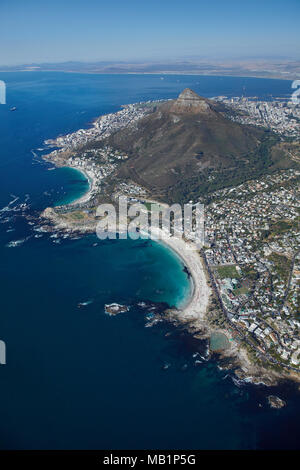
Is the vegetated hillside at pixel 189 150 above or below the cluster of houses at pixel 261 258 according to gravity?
above

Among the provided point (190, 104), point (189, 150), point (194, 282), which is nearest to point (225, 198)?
point (189, 150)

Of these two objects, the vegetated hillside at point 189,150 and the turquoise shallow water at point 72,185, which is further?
the vegetated hillside at point 189,150

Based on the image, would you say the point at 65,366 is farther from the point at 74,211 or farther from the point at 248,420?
the point at 74,211

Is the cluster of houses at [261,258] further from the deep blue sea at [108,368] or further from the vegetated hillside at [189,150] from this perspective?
the vegetated hillside at [189,150]

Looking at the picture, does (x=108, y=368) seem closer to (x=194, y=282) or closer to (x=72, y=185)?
(x=194, y=282)

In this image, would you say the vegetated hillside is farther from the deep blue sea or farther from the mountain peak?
the deep blue sea

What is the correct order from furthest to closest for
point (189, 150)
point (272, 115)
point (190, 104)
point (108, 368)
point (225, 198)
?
point (272, 115) < point (190, 104) < point (189, 150) < point (225, 198) < point (108, 368)

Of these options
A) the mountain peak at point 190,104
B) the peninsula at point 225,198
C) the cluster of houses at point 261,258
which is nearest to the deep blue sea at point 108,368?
the peninsula at point 225,198
